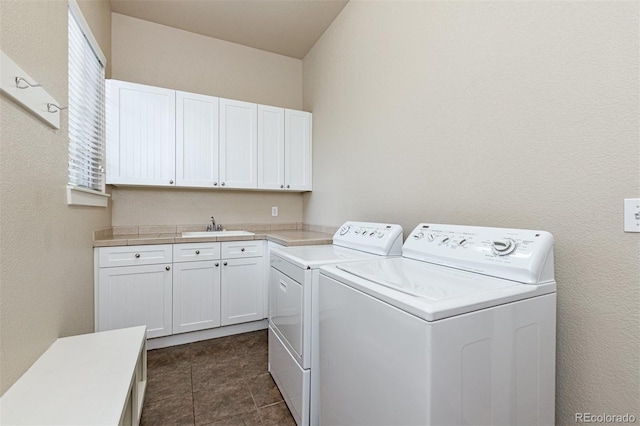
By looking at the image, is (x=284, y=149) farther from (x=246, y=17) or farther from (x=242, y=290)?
(x=242, y=290)

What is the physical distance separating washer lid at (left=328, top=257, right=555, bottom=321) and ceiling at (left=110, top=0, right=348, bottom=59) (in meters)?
2.56

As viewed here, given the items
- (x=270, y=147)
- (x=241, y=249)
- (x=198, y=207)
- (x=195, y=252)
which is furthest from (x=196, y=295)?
(x=270, y=147)

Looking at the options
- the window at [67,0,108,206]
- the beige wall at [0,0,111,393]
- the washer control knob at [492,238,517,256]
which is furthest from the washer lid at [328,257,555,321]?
the window at [67,0,108,206]

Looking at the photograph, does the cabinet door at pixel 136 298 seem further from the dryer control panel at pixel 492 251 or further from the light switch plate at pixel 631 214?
the light switch plate at pixel 631 214

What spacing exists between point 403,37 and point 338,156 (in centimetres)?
113

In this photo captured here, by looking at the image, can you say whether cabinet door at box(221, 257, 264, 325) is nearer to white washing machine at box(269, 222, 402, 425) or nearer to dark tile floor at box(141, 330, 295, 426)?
dark tile floor at box(141, 330, 295, 426)

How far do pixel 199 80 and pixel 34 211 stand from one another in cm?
240

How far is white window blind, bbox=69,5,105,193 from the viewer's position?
1689 mm

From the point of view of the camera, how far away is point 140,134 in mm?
2543

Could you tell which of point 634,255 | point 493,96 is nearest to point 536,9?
point 493,96

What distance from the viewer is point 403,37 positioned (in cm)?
191

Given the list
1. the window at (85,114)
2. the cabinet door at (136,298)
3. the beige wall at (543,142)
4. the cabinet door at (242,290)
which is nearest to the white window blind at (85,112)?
the window at (85,114)

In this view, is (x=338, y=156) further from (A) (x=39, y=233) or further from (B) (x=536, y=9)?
(A) (x=39, y=233)

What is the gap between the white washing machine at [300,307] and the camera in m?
1.43
